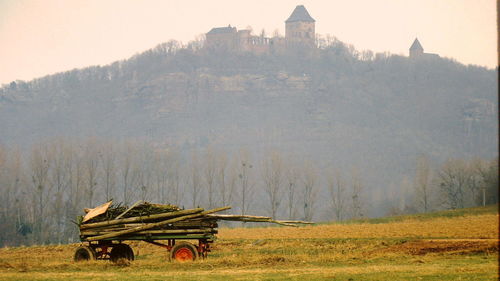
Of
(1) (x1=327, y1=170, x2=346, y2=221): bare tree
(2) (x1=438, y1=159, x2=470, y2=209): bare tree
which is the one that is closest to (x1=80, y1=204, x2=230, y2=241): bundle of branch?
(1) (x1=327, y1=170, x2=346, y2=221): bare tree

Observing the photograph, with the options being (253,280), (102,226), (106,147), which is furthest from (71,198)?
(253,280)

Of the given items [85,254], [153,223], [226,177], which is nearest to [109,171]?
[226,177]

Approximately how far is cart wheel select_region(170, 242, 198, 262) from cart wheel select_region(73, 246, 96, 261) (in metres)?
2.86

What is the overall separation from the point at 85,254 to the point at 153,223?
2.78 metres

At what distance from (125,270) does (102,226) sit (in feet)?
8.58

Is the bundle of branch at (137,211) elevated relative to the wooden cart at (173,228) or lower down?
elevated

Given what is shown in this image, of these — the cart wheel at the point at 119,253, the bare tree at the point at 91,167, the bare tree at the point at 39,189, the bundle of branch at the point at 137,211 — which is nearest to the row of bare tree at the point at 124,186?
the bare tree at the point at 39,189

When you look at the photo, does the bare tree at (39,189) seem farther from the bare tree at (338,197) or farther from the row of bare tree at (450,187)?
the row of bare tree at (450,187)

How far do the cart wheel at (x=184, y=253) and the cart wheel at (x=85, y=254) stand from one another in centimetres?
286

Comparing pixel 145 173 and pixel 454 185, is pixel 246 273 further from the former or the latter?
pixel 145 173

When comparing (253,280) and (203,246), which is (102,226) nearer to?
→ (203,246)

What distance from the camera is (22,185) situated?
11600cm

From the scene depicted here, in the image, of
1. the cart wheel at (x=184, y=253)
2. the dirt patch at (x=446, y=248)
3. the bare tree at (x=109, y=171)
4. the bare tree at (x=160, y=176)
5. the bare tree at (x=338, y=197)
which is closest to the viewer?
the cart wheel at (x=184, y=253)

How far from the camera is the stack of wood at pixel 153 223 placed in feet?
101
